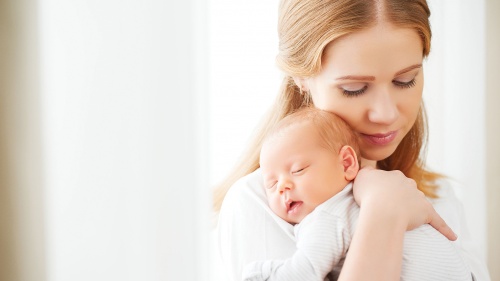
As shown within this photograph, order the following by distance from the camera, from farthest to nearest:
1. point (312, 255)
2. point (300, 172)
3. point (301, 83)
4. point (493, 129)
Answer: point (493, 129), point (301, 83), point (300, 172), point (312, 255)

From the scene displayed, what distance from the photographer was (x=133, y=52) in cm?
132

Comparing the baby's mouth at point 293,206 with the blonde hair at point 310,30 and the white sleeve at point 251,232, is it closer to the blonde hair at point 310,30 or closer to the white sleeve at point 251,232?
the white sleeve at point 251,232

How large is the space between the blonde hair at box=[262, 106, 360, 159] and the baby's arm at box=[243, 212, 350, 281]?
168 millimetres

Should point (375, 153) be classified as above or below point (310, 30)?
below

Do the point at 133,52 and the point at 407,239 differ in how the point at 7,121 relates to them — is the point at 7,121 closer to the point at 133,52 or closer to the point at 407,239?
the point at 133,52

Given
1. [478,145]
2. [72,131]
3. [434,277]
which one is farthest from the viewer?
[478,145]

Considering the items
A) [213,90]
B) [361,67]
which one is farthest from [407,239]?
[213,90]

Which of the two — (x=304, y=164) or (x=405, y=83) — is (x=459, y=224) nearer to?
(x=405, y=83)

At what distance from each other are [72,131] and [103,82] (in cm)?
14

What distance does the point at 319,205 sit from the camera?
1185mm

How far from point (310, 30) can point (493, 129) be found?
83 centimetres

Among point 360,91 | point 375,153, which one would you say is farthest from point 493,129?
point 360,91

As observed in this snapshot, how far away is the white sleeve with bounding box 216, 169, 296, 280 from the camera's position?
1239 mm

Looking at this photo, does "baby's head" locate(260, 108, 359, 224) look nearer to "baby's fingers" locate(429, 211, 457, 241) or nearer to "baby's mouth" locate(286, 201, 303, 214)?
"baby's mouth" locate(286, 201, 303, 214)
